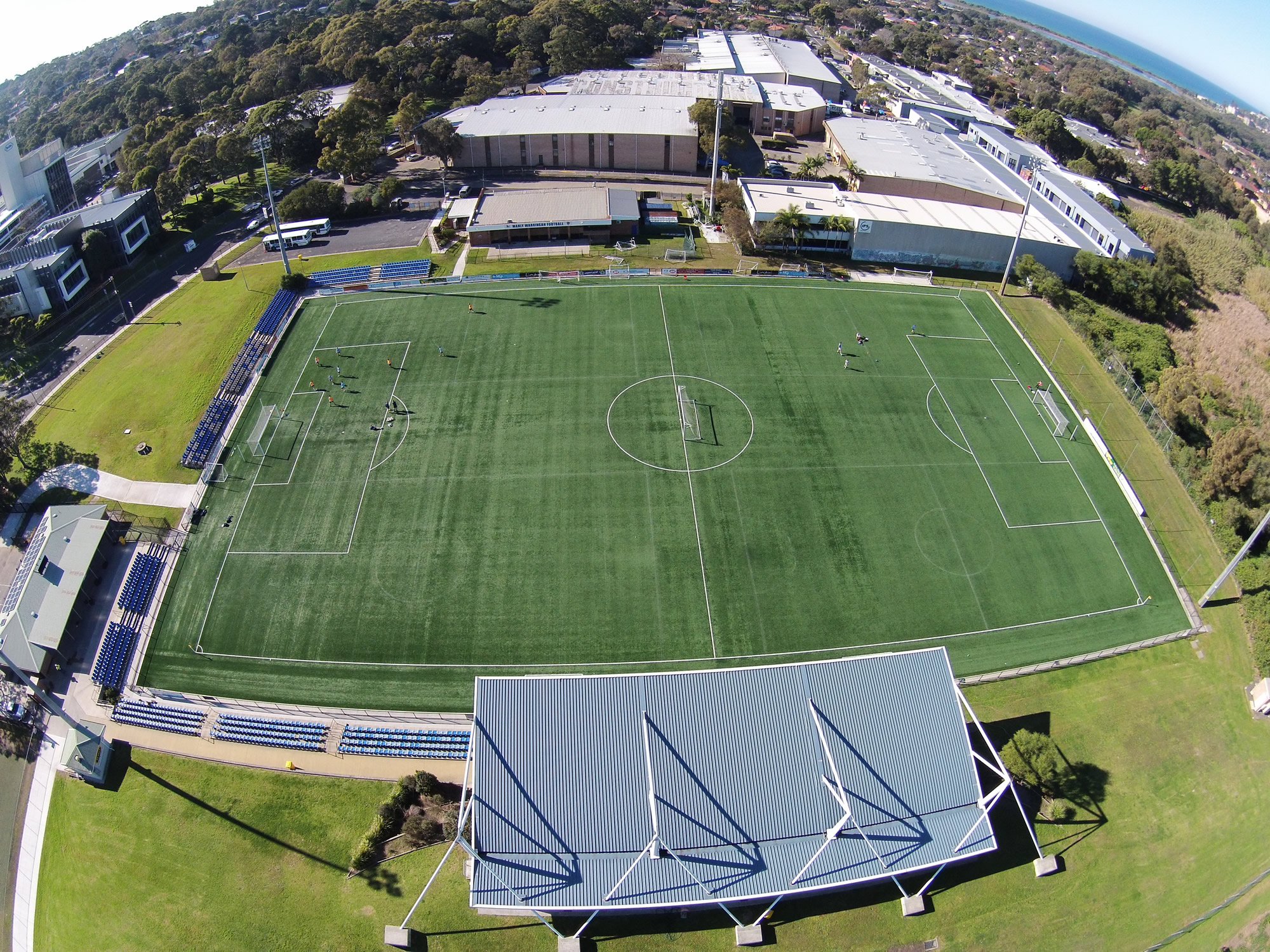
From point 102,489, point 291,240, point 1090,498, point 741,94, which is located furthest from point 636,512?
point 741,94

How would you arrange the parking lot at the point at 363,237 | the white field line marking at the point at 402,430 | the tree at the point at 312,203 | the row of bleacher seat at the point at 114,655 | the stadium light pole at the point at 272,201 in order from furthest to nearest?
1. the tree at the point at 312,203
2. the parking lot at the point at 363,237
3. the stadium light pole at the point at 272,201
4. the white field line marking at the point at 402,430
5. the row of bleacher seat at the point at 114,655

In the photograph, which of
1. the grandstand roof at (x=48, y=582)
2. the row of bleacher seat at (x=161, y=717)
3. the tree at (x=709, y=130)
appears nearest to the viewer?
the row of bleacher seat at (x=161, y=717)

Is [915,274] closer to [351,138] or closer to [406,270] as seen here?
[406,270]

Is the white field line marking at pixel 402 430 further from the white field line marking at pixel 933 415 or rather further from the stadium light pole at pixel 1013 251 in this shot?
the stadium light pole at pixel 1013 251

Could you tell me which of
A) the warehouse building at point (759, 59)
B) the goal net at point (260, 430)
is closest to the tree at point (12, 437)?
the goal net at point (260, 430)

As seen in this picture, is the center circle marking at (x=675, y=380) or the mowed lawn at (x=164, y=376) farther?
the mowed lawn at (x=164, y=376)

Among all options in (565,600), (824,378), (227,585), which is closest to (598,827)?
(565,600)
